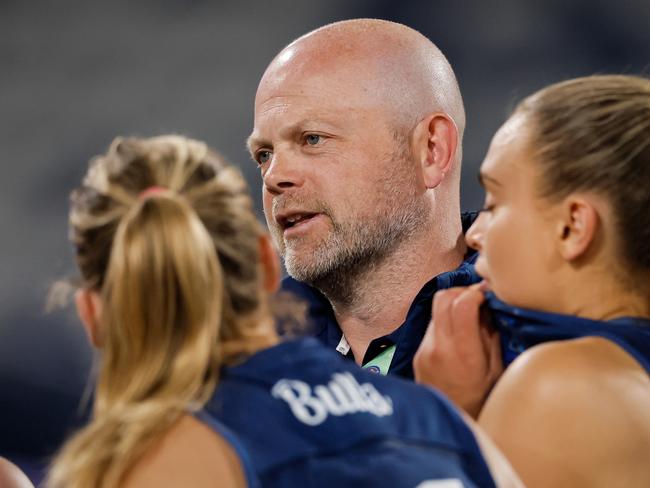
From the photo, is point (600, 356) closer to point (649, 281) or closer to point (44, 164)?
point (649, 281)

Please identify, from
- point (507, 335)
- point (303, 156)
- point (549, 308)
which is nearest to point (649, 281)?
point (549, 308)

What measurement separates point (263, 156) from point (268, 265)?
1080 mm

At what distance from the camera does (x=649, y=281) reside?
4.83 feet

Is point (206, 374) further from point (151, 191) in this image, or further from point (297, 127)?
point (297, 127)

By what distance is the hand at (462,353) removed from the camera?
5.24 ft

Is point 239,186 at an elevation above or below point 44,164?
above

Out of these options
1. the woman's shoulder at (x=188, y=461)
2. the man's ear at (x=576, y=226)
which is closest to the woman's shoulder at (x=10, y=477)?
the woman's shoulder at (x=188, y=461)

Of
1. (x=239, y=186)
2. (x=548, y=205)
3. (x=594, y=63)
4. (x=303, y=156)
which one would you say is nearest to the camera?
(x=239, y=186)

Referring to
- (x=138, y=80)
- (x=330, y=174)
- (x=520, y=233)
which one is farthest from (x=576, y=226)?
(x=138, y=80)

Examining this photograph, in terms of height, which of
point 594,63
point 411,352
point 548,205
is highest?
point 548,205

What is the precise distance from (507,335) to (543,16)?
2076 mm

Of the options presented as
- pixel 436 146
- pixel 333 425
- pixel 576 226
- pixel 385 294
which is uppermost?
pixel 333 425

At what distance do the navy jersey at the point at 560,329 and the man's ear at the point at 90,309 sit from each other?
0.56m

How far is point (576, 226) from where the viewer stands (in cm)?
145
